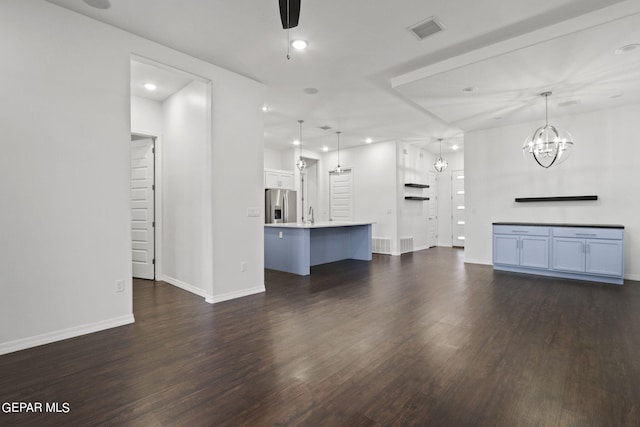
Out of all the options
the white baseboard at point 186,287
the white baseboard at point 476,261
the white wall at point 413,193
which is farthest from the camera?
the white wall at point 413,193

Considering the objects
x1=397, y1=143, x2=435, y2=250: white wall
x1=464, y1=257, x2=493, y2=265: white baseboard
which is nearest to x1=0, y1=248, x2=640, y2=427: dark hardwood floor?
x1=464, y1=257, x2=493, y2=265: white baseboard

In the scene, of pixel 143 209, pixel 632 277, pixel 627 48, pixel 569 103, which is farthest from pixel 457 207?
pixel 143 209

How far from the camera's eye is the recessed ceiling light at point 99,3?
2826 mm

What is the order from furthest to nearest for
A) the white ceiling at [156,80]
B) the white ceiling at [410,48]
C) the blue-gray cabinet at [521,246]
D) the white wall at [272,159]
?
the white wall at [272,159] → the blue-gray cabinet at [521,246] → the white ceiling at [156,80] → the white ceiling at [410,48]

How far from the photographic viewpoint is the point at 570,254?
5363 mm

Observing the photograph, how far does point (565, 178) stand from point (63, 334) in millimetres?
7967

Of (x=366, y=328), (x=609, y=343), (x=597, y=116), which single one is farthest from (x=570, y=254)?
(x=366, y=328)

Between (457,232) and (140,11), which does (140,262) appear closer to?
(140,11)

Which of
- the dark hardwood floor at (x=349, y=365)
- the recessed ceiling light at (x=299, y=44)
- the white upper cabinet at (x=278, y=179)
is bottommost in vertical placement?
the dark hardwood floor at (x=349, y=365)

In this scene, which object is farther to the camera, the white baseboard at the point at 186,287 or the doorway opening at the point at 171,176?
the white baseboard at the point at 186,287

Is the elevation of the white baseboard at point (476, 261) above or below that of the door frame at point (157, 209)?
below

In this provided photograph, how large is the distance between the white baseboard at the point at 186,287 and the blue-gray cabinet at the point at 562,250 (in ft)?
17.9

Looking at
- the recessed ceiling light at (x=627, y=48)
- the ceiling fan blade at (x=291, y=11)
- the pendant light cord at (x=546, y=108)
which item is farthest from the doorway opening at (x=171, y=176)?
the pendant light cord at (x=546, y=108)
